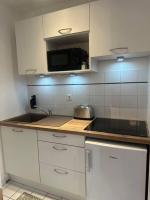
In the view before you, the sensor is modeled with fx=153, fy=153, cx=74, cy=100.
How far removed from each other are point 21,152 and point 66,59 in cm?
127

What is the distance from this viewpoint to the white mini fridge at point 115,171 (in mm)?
1317

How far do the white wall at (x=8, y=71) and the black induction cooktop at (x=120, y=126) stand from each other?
3.83 feet

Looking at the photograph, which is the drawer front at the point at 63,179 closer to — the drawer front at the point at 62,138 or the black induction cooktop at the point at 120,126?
the drawer front at the point at 62,138

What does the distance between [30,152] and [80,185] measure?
0.69 m

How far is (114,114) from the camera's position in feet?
6.35

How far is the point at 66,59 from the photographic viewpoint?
5.71ft

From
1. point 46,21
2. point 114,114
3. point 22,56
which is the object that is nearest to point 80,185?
point 114,114

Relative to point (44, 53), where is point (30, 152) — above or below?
below

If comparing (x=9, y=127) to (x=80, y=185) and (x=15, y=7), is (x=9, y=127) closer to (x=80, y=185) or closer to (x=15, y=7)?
(x=80, y=185)

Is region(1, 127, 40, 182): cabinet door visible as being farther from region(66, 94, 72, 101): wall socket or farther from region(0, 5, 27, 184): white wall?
region(66, 94, 72, 101): wall socket

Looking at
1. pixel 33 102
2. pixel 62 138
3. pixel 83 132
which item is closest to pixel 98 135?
pixel 83 132

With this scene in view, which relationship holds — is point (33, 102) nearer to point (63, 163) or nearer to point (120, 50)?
point (63, 163)

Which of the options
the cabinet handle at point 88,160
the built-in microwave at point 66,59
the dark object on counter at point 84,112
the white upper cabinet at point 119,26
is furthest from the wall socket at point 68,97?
the cabinet handle at point 88,160

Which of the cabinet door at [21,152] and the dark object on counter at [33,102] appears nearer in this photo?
the cabinet door at [21,152]
